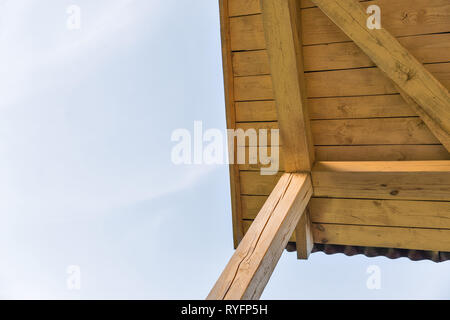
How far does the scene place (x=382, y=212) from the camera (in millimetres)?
2438

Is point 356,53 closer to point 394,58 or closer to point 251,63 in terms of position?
point 394,58

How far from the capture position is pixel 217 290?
1488 mm

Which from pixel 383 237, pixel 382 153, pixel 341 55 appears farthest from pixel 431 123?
pixel 383 237

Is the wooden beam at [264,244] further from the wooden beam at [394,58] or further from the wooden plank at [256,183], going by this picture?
the wooden beam at [394,58]

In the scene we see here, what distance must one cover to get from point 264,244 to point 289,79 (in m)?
0.75

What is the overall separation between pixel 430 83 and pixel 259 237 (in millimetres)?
975

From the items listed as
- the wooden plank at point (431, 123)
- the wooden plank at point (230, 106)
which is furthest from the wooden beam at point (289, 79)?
the wooden plank at point (431, 123)

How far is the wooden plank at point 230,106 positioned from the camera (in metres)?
2.40

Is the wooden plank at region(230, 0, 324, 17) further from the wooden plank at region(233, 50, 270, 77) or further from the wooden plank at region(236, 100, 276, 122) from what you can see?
the wooden plank at region(236, 100, 276, 122)

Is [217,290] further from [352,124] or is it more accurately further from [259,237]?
[352,124]

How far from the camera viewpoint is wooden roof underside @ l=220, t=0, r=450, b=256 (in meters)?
2.07

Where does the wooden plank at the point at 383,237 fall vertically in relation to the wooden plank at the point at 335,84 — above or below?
below

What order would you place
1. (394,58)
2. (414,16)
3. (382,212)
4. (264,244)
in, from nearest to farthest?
1. (264,244)
2. (394,58)
3. (414,16)
4. (382,212)

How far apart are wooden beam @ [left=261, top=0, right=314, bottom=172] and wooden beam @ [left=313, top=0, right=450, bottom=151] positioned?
0.20 m
